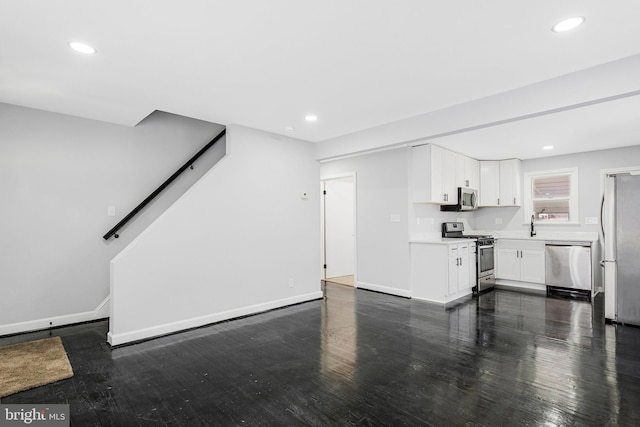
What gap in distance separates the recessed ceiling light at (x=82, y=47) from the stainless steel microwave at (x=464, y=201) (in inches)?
211

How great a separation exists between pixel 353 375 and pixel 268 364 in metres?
0.76

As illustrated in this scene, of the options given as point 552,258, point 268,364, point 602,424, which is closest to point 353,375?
point 268,364

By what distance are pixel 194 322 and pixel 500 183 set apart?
5975 mm

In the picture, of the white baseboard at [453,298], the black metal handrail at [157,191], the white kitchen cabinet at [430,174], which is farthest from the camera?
the white kitchen cabinet at [430,174]

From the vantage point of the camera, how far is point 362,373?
→ 106 inches

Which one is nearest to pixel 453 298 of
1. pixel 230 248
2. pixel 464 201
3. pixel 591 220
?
pixel 464 201

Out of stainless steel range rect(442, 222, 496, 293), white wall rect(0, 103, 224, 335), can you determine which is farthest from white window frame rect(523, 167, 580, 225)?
white wall rect(0, 103, 224, 335)

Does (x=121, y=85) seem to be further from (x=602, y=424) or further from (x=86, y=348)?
(x=602, y=424)

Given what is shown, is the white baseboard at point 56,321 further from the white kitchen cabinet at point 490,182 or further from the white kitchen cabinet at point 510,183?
the white kitchen cabinet at point 510,183

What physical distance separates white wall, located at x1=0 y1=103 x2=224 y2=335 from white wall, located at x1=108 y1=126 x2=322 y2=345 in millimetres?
1069

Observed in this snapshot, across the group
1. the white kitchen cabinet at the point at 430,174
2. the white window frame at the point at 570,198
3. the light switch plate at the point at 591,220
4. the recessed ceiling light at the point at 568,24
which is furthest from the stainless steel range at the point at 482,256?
the recessed ceiling light at the point at 568,24

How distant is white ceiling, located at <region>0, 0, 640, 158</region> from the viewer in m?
2.00

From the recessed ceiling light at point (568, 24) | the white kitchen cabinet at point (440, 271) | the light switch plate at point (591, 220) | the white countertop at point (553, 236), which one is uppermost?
the recessed ceiling light at point (568, 24)

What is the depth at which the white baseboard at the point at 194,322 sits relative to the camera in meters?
3.35
